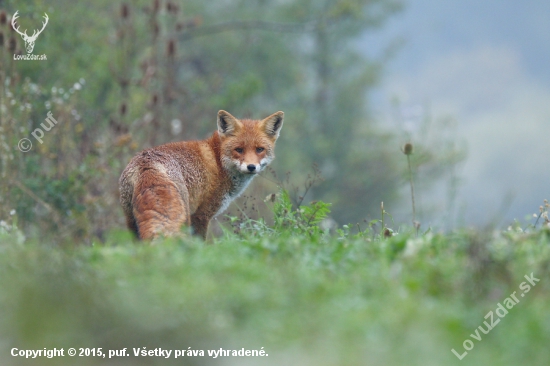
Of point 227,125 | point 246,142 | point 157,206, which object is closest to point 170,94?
point 227,125

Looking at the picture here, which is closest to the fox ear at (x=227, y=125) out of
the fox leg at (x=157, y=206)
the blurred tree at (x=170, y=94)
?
the fox leg at (x=157, y=206)

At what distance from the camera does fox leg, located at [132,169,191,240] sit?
5934 mm

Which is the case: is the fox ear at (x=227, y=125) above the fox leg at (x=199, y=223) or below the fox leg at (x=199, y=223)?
above

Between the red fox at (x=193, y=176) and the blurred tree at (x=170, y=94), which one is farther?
the blurred tree at (x=170, y=94)

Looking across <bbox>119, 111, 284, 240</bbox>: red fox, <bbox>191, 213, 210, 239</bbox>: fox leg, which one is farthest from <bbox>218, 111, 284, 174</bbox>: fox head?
<bbox>191, 213, 210, 239</bbox>: fox leg

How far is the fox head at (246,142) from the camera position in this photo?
7926 millimetres

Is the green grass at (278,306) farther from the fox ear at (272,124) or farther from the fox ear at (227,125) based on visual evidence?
the fox ear at (272,124)

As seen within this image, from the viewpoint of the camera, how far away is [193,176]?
7.50 metres

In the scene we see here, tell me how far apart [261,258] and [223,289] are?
0.94m

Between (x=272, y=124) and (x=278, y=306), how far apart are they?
505 cm

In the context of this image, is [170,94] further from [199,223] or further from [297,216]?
[297,216]

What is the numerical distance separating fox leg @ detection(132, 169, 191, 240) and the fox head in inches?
48.6

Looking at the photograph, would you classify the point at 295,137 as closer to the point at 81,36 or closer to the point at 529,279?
the point at 81,36

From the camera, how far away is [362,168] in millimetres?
30453
